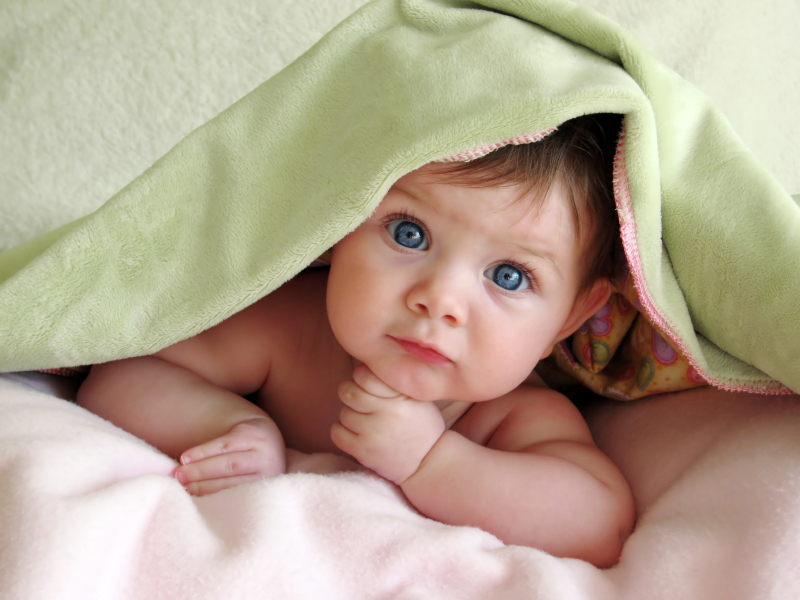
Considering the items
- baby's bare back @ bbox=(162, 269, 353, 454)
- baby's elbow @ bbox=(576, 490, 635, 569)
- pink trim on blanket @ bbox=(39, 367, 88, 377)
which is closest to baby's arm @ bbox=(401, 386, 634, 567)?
baby's elbow @ bbox=(576, 490, 635, 569)

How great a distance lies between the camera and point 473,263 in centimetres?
80

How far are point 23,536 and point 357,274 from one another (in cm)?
43

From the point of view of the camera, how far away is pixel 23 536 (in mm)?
554

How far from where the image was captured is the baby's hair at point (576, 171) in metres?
0.80

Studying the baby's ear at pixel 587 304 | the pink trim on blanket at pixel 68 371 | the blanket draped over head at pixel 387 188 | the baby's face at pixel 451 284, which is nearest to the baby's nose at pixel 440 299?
the baby's face at pixel 451 284

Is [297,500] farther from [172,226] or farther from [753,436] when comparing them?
[753,436]

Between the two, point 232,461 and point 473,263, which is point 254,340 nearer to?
point 232,461

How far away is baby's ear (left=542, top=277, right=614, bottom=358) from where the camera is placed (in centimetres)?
95

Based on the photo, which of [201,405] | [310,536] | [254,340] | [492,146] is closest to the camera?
[310,536]

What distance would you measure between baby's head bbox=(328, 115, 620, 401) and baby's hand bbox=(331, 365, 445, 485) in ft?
0.07

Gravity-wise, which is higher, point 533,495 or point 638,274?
point 638,274

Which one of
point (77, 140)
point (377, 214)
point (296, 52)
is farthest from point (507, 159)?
point (77, 140)

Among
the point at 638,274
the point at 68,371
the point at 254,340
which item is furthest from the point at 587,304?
the point at 68,371

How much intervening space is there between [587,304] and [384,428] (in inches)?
13.5
